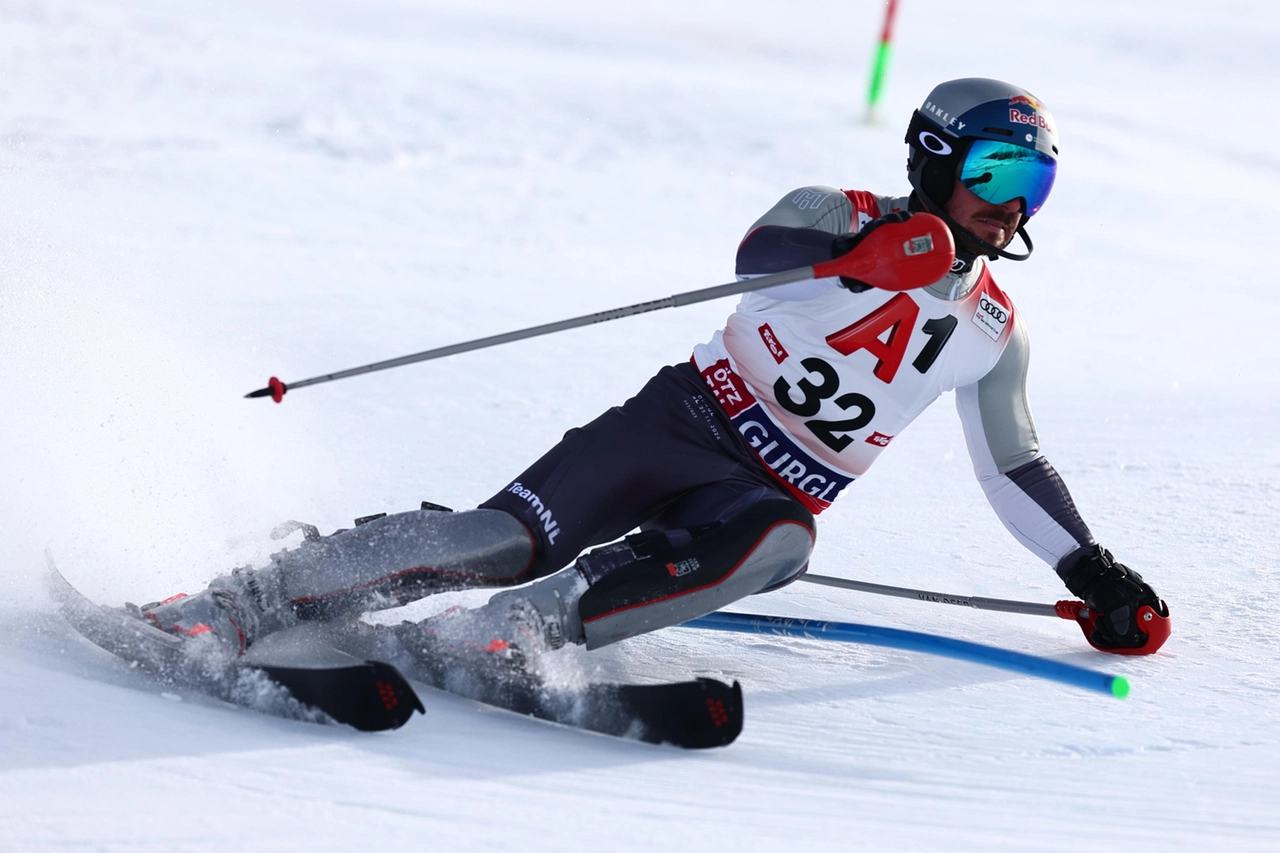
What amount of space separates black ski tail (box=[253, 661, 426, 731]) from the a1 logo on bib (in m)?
1.64

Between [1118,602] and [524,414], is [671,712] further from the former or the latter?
[524,414]

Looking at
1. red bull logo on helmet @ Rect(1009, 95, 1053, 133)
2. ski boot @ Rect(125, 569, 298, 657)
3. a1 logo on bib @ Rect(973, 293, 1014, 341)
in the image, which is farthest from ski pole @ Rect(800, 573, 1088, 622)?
ski boot @ Rect(125, 569, 298, 657)

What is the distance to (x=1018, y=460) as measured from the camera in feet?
10.6

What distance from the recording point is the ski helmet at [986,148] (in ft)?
9.57

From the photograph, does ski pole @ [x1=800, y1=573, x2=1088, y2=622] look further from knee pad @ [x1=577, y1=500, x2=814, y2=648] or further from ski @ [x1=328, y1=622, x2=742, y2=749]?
ski @ [x1=328, y1=622, x2=742, y2=749]

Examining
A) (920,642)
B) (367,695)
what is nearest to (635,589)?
(367,695)

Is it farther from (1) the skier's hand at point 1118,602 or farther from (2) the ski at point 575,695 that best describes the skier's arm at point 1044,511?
(2) the ski at point 575,695

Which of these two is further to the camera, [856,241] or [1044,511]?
[1044,511]

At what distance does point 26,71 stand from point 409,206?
3.73m

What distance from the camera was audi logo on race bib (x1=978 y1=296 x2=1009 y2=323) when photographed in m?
3.07

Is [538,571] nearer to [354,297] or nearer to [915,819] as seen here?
[915,819]

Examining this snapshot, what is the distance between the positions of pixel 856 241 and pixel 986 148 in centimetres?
48

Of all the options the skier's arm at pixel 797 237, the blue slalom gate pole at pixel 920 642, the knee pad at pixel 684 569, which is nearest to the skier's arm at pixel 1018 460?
the blue slalom gate pole at pixel 920 642

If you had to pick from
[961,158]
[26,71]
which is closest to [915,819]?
[961,158]
